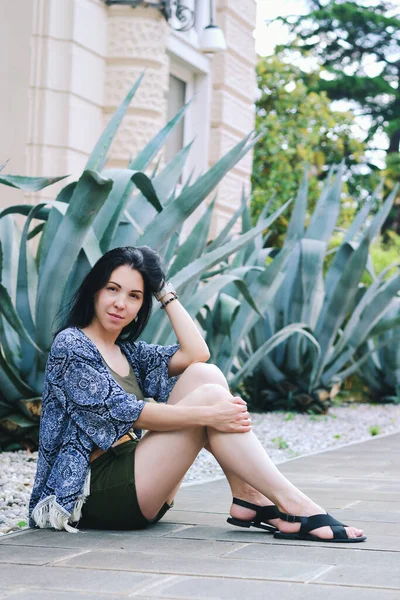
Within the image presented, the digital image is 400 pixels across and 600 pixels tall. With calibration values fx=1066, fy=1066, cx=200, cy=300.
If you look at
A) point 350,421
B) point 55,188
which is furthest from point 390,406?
point 55,188

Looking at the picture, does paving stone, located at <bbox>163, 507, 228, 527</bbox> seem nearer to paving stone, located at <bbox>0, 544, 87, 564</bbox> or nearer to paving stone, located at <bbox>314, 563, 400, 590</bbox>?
paving stone, located at <bbox>0, 544, 87, 564</bbox>

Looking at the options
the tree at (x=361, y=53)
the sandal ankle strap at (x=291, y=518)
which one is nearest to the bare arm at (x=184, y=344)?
the sandal ankle strap at (x=291, y=518)

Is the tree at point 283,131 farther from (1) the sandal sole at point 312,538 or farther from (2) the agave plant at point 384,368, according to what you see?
(1) the sandal sole at point 312,538

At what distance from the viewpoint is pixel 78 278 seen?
5012 millimetres

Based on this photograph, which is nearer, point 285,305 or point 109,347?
point 109,347

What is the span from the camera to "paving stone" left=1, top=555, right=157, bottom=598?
8.13 ft

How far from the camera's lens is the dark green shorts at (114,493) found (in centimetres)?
326

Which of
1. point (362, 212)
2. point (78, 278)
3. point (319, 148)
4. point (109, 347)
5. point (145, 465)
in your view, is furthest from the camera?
point (319, 148)

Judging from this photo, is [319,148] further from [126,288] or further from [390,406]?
[126,288]

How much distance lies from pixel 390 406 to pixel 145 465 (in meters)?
6.17

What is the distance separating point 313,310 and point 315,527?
462 cm

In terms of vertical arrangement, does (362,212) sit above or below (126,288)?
above

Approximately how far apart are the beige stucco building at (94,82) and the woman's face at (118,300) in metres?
4.39

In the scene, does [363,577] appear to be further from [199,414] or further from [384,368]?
[384,368]
